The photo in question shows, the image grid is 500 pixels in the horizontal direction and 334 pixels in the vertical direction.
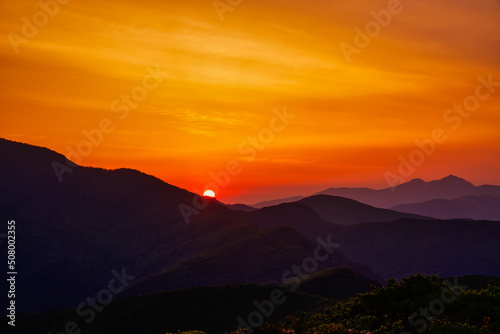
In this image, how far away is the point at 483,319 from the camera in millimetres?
31234

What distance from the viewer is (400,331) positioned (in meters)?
27.8

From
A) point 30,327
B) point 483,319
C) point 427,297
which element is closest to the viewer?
point 483,319

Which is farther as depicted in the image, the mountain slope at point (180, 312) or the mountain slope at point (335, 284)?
the mountain slope at point (335, 284)

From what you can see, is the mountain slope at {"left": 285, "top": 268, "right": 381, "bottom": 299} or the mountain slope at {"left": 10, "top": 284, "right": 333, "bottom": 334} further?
the mountain slope at {"left": 285, "top": 268, "right": 381, "bottom": 299}

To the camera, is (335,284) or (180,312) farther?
(335,284)

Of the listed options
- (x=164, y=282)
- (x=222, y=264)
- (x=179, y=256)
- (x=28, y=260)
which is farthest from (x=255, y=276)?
(x=28, y=260)

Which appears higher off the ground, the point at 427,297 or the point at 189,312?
the point at 427,297

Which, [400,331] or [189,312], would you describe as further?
[189,312]

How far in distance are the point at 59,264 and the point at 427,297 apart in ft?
560

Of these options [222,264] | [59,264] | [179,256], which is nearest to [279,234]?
[222,264]

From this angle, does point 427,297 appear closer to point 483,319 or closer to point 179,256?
point 483,319

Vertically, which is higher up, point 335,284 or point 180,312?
point 335,284

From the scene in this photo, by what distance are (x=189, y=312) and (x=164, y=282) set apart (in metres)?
64.4

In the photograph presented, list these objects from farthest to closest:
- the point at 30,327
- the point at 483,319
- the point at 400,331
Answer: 1. the point at 30,327
2. the point at 483,319
3. the point at 400,331
